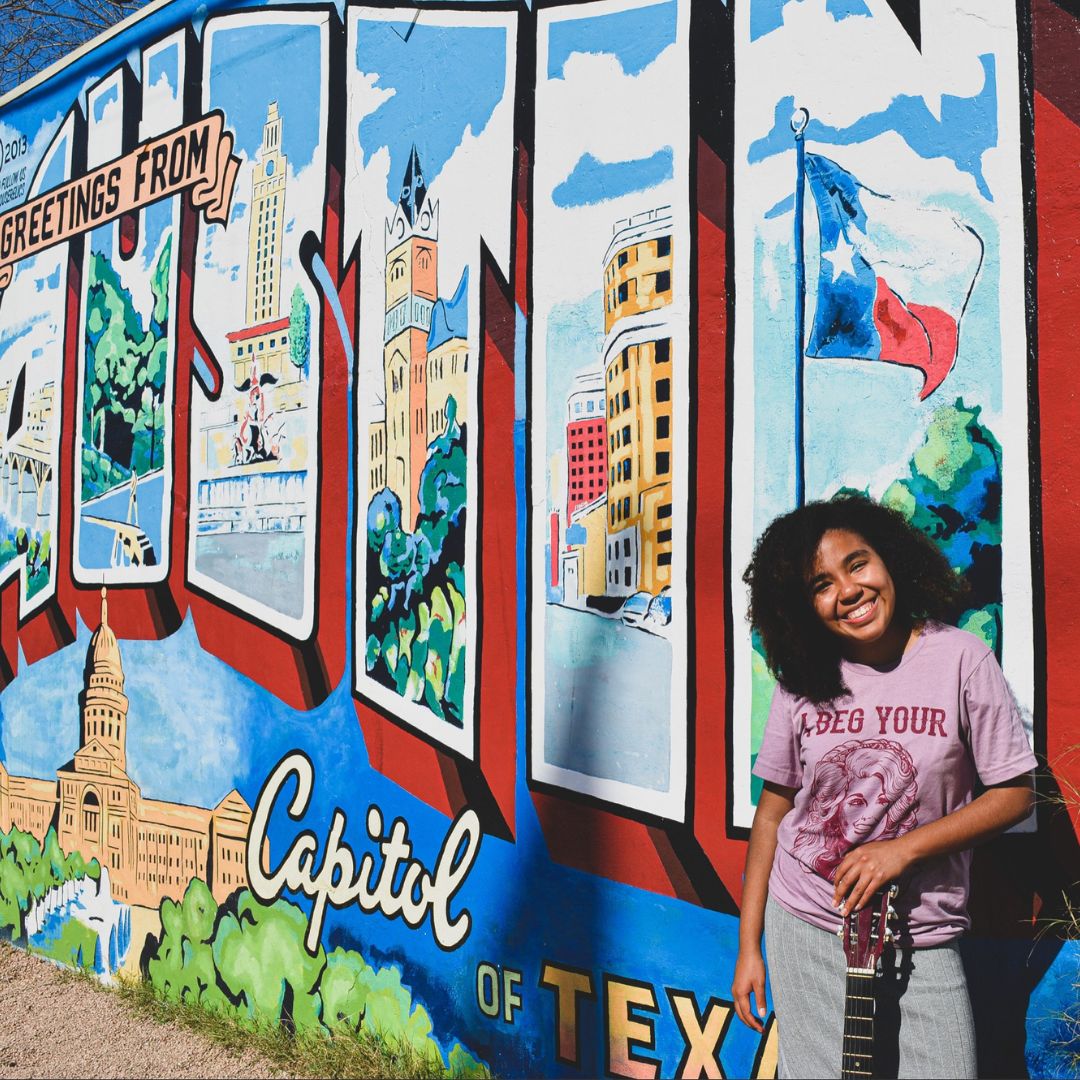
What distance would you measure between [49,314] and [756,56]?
11.9ft

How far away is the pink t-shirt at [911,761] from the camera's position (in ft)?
6.48

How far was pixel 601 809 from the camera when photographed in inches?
124

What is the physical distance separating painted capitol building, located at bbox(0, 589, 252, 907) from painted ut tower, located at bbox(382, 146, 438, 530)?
1414 mm

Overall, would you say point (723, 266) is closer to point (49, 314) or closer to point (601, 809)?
point (601, 809)

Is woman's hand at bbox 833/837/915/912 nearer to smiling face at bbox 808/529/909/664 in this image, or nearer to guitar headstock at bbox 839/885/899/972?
guitar headstock at bbox 839/885/899/972

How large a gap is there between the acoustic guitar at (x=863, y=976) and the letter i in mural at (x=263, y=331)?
2.42 metres

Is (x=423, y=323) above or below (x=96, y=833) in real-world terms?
above

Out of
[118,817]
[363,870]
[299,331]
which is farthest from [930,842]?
[118,817]

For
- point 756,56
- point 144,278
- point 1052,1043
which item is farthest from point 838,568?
point 144,278

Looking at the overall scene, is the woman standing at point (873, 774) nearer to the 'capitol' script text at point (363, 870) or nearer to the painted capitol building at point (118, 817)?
the 'capitol' script text at point (363, 870)

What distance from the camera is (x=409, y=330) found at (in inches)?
146

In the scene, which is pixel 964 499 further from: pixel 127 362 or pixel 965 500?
pixel 127 362

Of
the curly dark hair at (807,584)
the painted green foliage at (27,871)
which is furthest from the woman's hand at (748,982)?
the painted green foliage at (27,871)

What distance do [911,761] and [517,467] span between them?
169 cm
